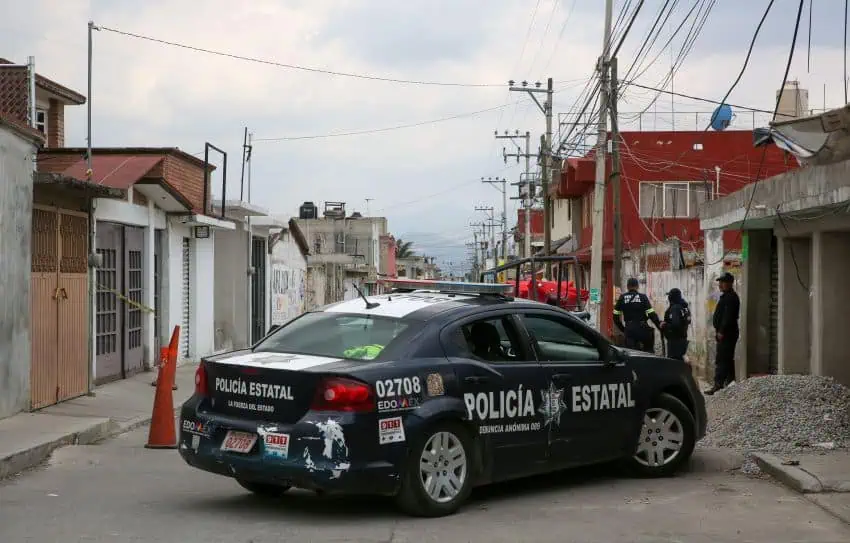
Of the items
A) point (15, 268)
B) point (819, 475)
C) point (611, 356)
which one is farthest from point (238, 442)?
point (15, 268)

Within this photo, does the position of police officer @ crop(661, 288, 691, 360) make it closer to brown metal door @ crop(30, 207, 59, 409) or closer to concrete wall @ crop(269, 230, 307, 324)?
brown metal door @ crop(30, 207, 59, 409)

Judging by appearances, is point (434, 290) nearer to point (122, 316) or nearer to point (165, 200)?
point (122, 316)

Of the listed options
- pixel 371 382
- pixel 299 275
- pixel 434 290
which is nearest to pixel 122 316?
pixel 434 290

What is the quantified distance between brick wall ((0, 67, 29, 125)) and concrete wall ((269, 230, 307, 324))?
16316 millimetres

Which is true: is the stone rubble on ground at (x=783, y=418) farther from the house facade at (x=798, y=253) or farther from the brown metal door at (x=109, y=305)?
the brown metal door at (x=109, y=305)

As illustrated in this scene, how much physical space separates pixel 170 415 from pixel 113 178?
767 centimetres

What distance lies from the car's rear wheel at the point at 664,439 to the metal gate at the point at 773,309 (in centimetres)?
848

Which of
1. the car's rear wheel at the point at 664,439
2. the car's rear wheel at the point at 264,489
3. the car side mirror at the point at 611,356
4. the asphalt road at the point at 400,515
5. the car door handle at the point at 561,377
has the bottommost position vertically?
the asphalt road at the point at 400,515

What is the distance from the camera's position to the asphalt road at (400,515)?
272 inches

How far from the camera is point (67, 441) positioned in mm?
11156

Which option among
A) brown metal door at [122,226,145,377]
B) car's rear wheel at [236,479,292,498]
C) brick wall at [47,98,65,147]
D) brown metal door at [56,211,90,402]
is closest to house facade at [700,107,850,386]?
car's rear wheel at [236,479,292,498]

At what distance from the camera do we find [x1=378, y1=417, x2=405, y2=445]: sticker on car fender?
23.2 ft

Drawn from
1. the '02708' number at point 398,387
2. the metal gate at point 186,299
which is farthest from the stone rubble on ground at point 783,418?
the metal gate at point 186,299

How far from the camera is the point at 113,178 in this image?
17.7 metres
